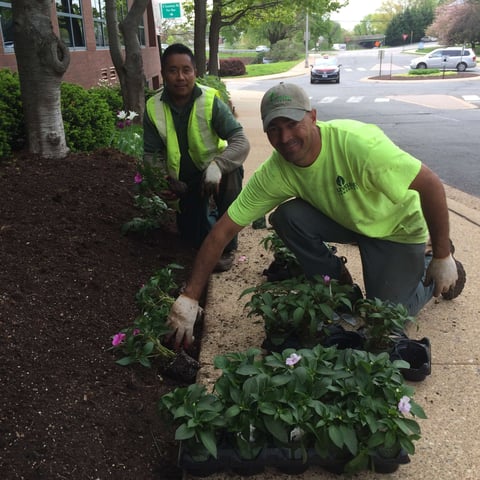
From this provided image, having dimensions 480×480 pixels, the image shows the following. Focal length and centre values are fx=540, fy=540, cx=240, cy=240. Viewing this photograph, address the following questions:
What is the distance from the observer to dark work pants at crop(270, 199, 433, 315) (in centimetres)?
262

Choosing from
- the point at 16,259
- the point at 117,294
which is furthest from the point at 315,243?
the point at 16,259

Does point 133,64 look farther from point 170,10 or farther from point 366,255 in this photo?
point 170,10

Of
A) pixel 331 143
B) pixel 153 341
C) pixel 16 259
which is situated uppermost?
pixel 331 143

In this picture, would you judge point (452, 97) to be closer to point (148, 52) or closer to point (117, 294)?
point (148, 52)

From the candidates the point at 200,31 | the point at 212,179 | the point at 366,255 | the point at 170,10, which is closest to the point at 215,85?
the point at 200,31

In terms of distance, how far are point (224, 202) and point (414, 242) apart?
1.38 meters

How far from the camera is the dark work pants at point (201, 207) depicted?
353 centimetres

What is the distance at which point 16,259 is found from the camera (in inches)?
106

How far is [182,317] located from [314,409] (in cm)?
82

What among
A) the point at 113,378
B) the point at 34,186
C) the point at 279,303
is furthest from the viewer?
the point at 34,186

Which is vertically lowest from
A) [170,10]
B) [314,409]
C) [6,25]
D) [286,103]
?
[314,409]

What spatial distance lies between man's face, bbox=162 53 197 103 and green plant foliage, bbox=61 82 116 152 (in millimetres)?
1821

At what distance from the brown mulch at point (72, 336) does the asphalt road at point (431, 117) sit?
457cm

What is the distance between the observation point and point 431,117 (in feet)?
→ 44.4
